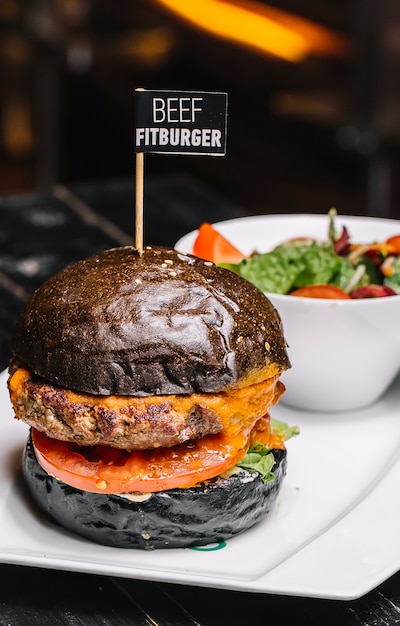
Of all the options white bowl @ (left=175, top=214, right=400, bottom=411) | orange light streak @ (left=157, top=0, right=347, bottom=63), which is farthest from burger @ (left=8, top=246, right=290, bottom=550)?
orange light streak @ (left=157, top=0, right=347, bottom=63)

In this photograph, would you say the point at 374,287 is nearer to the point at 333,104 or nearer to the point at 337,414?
the point at 337,414

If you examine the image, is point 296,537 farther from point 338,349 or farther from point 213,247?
point 213,247

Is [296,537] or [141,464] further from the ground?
[141,464]

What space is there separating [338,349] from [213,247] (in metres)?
0.52

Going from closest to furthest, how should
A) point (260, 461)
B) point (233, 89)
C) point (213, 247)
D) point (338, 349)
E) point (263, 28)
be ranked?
point (260, 461) < point (338, 349) < point (213, 247) < point (263, 28) < point (233, 89)

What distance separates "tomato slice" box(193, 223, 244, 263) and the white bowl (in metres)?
0.07

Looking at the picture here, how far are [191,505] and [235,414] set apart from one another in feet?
A: 0.70

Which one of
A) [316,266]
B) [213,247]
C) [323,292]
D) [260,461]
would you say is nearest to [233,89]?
[213,247]

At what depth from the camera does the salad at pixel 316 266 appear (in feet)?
9.10

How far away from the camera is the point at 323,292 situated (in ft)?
8.96

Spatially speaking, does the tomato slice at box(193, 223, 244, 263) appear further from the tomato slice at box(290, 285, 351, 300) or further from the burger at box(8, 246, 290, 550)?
the burger at box(8, 246, 290, 550)

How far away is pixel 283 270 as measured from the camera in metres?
2.82

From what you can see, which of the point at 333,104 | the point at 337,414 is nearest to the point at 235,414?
the point at 337,414

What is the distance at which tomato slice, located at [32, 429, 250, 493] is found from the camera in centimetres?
195
